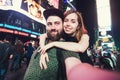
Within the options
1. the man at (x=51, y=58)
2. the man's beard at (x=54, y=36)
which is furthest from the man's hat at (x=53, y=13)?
the man's beard at (x=54, y=36)

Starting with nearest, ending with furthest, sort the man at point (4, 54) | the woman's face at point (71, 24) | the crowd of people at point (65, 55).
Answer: the crowd of people at point (65, 55), the woman's face at point (71, 24), the man at point (4, 54)

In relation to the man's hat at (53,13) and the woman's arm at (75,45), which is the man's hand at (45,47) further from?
the man's hat at (53,13)

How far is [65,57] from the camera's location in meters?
2.14

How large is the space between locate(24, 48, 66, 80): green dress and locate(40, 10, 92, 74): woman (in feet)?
0.20

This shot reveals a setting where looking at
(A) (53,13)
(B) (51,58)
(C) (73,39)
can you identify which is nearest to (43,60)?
(B) (51,58)

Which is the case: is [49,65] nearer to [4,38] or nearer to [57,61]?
[57,61]

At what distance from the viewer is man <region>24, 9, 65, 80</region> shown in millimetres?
2115

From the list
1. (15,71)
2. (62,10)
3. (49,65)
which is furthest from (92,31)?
(15,71)

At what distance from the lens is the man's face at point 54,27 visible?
86.7 inches

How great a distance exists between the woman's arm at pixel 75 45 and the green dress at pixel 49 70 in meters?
0.04

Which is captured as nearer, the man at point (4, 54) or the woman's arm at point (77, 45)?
the woman's arm at point (77, 45)

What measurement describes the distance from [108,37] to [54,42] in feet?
2.25

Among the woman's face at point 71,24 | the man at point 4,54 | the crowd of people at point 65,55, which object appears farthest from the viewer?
the man at point 4,54

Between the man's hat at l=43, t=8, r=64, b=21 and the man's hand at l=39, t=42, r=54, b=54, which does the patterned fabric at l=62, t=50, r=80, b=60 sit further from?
the man's hat at l=43, t=8, r=64, b=21
